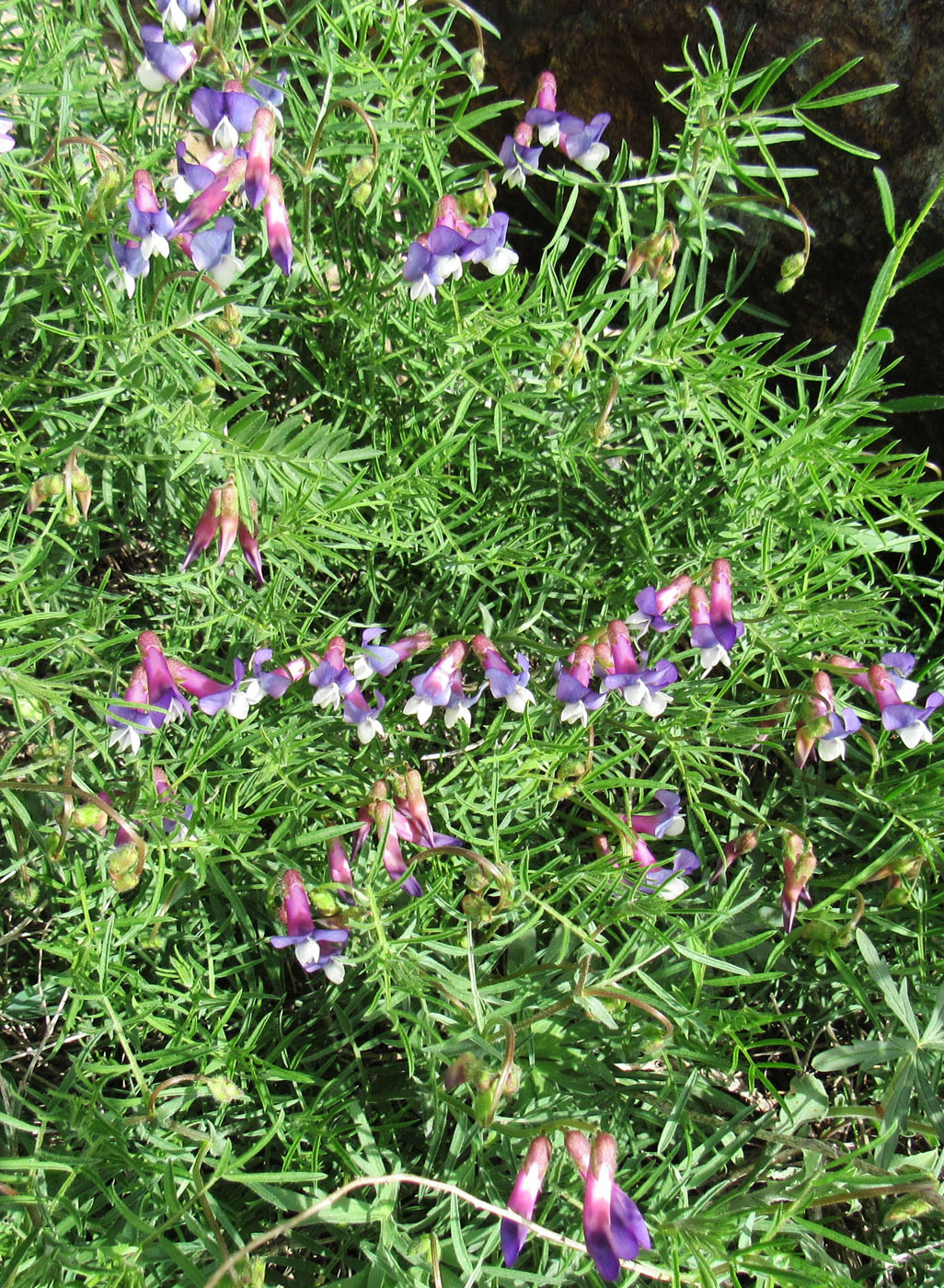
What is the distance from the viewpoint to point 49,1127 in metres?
2.14

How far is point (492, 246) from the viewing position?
2.08 meters

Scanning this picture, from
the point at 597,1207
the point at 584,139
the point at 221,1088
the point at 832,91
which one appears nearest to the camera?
the point at 597,1207

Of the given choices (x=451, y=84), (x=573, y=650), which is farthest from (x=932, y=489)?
(x=451, y=84)

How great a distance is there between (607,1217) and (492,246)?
5.71 feet

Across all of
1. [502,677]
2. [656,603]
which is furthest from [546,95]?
[502,677]

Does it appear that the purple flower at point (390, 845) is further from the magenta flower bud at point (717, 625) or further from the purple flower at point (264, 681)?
the magenta flower bud at point (717, 625)

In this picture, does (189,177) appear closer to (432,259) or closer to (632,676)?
(432,259)

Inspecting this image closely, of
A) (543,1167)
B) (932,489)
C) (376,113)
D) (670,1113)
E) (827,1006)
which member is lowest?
(827,1006)

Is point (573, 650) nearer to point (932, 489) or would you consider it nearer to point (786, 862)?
point (786, 862)

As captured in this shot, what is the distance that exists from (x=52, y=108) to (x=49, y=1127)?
7.25 ft

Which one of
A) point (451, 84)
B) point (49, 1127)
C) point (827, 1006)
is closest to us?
point (49, 1127)

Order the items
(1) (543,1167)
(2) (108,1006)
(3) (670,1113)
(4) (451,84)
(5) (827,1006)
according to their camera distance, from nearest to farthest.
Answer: (1) (543,1167), (2) (108,1006), (3) (670,1113), (5) (827,1006), (4) (451,84)

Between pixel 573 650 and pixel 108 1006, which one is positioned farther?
pixel 573 650

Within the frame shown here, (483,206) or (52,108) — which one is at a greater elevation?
(52,108)
